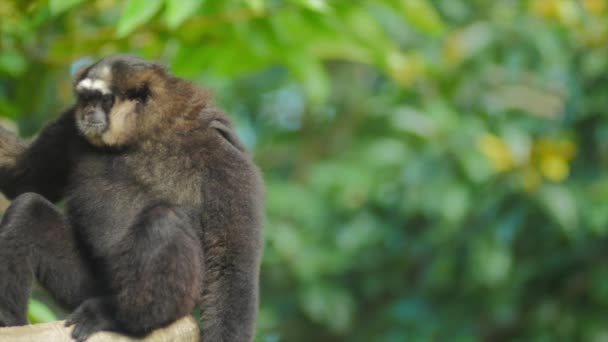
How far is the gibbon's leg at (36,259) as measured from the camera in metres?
5.02

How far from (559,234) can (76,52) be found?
7065mm

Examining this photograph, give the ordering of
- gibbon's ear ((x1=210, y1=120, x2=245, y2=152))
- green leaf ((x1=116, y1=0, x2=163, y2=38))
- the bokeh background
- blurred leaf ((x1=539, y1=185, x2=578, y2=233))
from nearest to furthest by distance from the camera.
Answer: green leaf ((x1=116, y1=0, x2=163, y2=38)), gibbon's ear ((x1=210, y1=120, x2=245, y2=152)), blurred leaf ((x1=539, y1=185, x2=578, y2=233)), the bokeh background

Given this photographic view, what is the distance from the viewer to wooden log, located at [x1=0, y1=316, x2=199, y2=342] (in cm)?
450

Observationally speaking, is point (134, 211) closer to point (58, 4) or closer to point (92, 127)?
point (92, 127)

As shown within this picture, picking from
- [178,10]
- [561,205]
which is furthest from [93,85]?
[561,205]

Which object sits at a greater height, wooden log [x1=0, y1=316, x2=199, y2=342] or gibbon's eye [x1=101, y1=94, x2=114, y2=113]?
gibbon's eye [x1=101, y1=94, x2=114, y2=113]

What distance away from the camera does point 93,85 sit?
543 cm

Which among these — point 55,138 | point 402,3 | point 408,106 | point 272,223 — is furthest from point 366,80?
point 55,138

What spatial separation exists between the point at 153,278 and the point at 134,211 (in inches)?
17.2

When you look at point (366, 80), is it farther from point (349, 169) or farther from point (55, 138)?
point (55, 138)

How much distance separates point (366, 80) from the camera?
15531mm

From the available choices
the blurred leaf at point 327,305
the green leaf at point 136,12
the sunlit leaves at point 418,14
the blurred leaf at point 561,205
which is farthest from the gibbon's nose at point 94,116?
the blurred leaf at point 327,305

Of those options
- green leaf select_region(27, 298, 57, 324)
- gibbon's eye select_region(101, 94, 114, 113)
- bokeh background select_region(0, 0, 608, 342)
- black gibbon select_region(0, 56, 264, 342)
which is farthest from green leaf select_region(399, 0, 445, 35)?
bokeh background select_region(0, 0, 608, 342)

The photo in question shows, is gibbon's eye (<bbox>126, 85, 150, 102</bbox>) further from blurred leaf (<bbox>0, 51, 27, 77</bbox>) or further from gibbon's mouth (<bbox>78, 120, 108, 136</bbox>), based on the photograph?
blurred leaf (<bbox>0, 51, 27, 77</bbox>)
